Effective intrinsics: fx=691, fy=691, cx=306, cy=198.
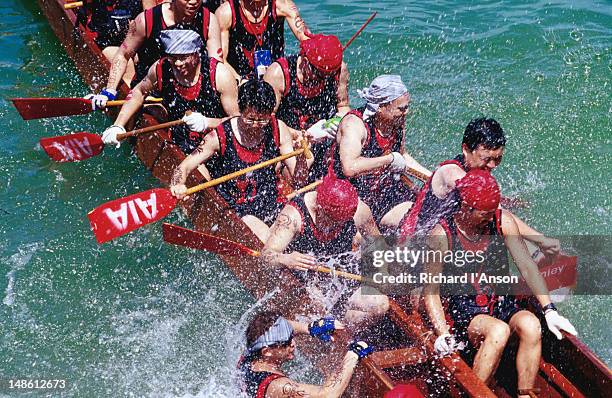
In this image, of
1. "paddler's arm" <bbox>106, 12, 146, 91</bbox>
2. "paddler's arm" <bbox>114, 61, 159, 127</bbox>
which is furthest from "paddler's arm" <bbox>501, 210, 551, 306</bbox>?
"paddler's arm" <bbox>106, 12, 146, 91</bbox>

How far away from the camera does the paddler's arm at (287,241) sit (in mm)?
4984

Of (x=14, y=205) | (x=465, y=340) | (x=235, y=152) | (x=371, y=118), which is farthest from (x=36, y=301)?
(x=465, y=340)

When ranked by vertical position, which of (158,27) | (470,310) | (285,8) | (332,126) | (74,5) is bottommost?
(470,310)

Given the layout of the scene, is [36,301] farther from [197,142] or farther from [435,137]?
[435,137]

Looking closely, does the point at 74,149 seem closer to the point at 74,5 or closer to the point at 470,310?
the point at 74,5

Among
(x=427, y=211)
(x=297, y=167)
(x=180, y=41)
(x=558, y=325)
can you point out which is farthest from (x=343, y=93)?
(x=558, y=325)

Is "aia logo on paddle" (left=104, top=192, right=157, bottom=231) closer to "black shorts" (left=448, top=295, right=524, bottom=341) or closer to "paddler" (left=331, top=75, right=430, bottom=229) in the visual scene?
"paddler" (left=331, top=75, right=430, bottom=229)

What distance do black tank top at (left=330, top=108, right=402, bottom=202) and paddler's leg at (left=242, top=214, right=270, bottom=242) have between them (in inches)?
29.4

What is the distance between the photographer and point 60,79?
34.1 ft

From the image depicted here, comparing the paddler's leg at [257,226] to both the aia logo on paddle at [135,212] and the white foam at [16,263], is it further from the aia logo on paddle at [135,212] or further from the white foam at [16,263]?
the white foam at [16,263]

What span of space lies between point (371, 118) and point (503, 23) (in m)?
7.03

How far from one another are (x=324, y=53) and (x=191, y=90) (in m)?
1.29

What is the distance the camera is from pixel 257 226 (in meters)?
5.71

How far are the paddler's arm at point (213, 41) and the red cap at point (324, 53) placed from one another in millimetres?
1159
